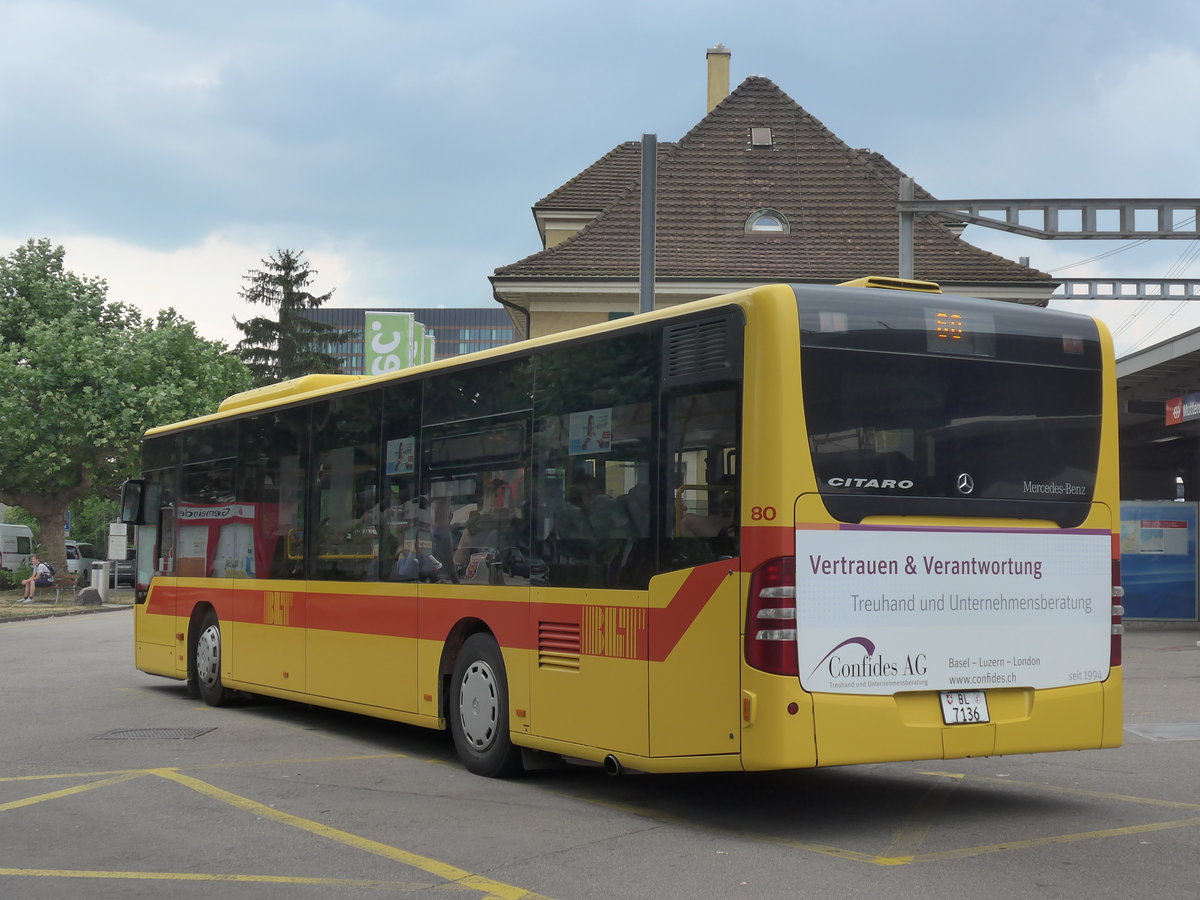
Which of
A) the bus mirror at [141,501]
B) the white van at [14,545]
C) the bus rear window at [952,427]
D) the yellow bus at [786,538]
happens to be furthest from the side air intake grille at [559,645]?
the white van at [14,545]

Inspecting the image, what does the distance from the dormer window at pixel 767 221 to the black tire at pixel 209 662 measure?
2081cm

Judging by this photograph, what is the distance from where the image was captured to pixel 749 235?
3325 centimetres

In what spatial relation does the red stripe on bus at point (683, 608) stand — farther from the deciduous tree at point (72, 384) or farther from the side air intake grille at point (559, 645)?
the deciduous tree at point (72, 384)

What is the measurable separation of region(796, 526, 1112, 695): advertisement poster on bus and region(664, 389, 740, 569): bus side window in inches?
18.2

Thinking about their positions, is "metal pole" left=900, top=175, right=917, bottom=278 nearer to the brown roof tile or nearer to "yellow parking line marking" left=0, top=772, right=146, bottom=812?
the brown roof tile

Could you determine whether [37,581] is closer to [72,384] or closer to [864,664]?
[72,384]

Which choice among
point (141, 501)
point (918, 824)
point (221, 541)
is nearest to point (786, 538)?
point (918, 824)

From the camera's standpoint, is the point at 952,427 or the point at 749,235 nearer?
the point at 952,427

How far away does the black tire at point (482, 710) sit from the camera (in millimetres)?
9742

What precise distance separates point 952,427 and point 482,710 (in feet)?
12.6

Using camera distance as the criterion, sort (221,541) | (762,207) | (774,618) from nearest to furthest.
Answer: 1. (774,618)
2. (221,541)
3. (762,207)

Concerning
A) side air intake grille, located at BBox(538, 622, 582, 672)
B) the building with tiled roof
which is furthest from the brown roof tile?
side air intake grille, located at BBox(538, 622, 582, 672)

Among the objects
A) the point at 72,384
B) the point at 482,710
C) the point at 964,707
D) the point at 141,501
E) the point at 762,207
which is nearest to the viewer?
the point at 964,707

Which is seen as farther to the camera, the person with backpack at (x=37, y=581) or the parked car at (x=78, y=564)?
the parked car at (x=78, y=564)
